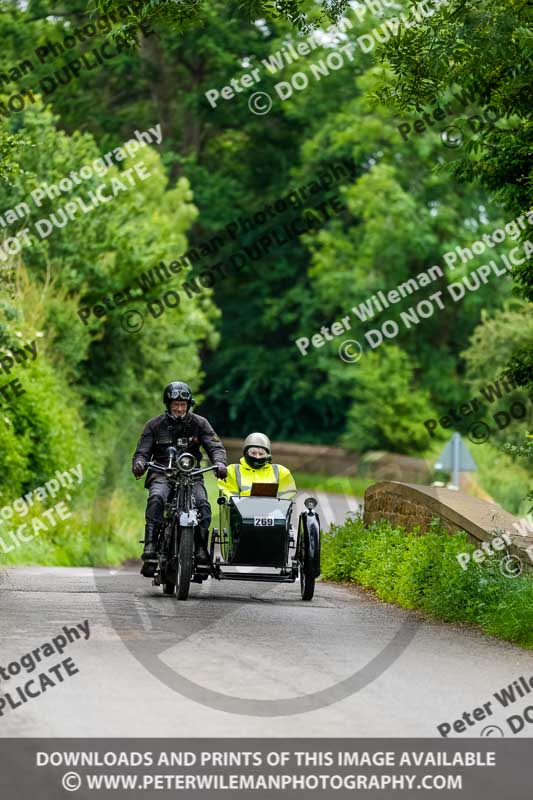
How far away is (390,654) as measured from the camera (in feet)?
35.2

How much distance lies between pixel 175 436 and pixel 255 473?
86 centimetres

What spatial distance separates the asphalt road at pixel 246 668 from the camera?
7922 mm

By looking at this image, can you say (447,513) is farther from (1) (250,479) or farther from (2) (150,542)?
(2) (150,542)

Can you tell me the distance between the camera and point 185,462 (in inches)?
535

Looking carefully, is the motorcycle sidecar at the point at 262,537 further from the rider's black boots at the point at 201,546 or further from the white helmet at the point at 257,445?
the white helmet at the point at 257,445

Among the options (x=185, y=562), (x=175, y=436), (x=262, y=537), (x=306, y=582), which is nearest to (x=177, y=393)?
(x=175, y=436)

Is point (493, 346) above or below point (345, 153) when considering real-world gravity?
below

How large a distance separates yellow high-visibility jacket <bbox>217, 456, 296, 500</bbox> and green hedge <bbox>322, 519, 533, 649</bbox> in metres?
1.51

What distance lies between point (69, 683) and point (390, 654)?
9.10 ft

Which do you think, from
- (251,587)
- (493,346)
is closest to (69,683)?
(251,587)

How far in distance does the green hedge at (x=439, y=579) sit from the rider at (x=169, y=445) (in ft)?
7.19

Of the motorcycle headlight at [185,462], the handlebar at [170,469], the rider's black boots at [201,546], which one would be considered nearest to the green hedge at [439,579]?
the rider's black boots at [201,546]
